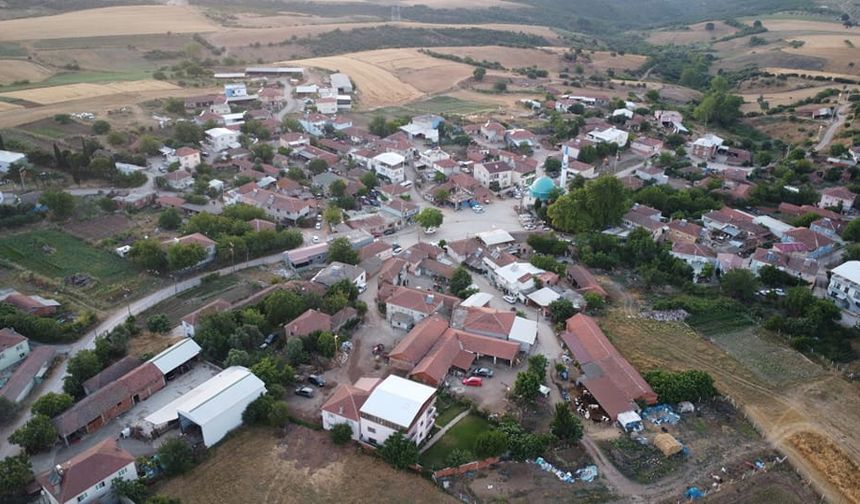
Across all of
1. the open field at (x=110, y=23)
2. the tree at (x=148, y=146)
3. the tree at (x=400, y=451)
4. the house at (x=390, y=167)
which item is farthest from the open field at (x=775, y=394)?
the open field at (x=110, y=23)

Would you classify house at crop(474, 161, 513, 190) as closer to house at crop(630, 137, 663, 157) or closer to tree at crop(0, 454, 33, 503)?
house at crop(630, 137, 663, 157)

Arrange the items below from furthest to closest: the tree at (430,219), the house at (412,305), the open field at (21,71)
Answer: the open field at (21,71) → the tree at (430,219) → the house at (412,305)

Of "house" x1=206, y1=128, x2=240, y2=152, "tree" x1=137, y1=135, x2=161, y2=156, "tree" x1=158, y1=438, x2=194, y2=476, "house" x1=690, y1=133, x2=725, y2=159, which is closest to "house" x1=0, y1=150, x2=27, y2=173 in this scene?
"tree" x1=137, y1=135, x2=161, y2=156

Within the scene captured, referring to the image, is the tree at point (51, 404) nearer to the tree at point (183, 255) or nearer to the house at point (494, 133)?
the tree at point (183, 255)

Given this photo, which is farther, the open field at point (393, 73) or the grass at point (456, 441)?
the open field at point (393, 73)

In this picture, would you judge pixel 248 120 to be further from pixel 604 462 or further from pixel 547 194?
pixel 604 462

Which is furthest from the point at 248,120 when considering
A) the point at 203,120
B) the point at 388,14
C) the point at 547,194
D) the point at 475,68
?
the point at 388,14

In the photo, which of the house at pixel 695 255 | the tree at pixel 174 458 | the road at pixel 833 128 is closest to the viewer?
the tree at pixel 174 458
